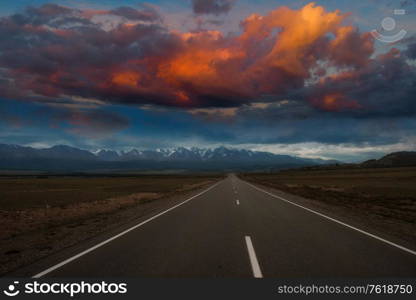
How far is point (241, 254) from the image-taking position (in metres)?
7.35

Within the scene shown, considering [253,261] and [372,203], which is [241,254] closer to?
[253,261]

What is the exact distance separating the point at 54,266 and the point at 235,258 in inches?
155

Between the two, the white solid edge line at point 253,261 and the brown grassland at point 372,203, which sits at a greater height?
the white solid edge line at point 253,261

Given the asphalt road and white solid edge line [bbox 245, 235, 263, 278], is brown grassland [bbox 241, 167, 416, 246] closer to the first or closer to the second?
the asphalt road

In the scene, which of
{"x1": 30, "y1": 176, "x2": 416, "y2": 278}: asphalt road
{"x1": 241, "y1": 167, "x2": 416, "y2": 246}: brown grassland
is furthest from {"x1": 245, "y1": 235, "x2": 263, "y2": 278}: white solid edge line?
{"x1": 241, "y1": 167, "x2": 416, "y2": 246}: brown grassland

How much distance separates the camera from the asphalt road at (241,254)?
19.9 ft

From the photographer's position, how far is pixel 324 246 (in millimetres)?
8133

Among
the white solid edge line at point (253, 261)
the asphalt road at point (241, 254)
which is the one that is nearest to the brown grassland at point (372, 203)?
the asphalt road at point (241, 254)

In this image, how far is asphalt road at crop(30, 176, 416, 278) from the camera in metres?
6.06

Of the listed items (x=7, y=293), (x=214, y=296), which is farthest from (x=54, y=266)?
(x=214, y=296)

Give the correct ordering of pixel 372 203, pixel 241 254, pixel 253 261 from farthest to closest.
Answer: pixel 372 203 → pixel 241 254 → pixel 253 261

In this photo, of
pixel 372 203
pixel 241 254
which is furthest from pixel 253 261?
pixel 372 203

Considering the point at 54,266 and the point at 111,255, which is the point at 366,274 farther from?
the point at 54,266

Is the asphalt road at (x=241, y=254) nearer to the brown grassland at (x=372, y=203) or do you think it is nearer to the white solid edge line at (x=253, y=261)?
the white solid edge line at (x=253, y=261)
